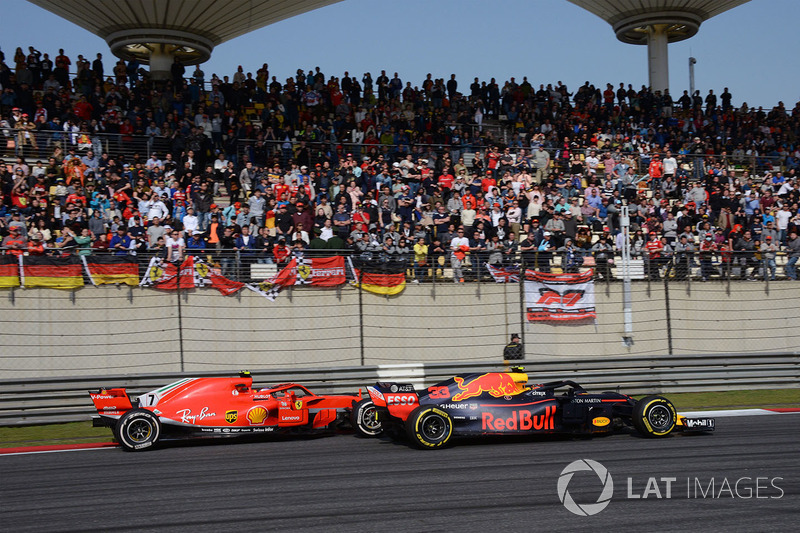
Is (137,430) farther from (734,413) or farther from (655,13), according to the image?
(655,13)

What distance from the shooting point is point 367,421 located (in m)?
12.1

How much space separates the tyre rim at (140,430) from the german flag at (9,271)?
230 inches

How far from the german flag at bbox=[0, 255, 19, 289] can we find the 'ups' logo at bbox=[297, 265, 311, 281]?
5.26 metres

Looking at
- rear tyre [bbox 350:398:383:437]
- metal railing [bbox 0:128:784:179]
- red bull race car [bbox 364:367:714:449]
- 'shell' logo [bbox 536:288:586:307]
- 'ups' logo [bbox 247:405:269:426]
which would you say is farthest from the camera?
metal railing [bbox 0:128:784:179]

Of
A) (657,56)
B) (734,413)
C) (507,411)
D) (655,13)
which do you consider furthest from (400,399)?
(655,13)

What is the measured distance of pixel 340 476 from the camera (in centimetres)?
907

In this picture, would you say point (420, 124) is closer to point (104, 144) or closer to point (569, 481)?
point (104, 144)

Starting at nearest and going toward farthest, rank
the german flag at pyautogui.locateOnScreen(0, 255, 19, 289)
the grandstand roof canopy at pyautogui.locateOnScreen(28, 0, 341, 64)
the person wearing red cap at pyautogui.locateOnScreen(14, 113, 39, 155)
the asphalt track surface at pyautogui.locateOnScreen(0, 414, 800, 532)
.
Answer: the asphalt track surface at pyautogui.locateOnScreen(0, 414, 800, 532), the german flag at pyautogui.locateOnScreen(0, 255, 19, 289), the person wearing red cap at pyautogui.locateOnScreen(14, 113, 39, 155), the grandstand roof canopy at pyautogui.locateOnScreen(28, 0, 341, 64)

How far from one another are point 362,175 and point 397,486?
1368 cm

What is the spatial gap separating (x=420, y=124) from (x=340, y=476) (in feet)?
56.7

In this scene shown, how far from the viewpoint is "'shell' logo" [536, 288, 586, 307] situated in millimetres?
18234

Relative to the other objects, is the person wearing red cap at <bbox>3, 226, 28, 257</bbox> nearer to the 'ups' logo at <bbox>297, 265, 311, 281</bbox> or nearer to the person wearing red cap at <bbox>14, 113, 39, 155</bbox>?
the person wearing red cap at <bbox>14, 113, 39, 155</bbox>

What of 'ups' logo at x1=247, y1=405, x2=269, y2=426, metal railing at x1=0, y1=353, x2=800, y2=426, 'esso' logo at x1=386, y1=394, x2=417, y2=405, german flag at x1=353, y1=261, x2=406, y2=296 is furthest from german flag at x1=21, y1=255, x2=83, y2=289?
'esso' logo at x1=386, y1=394, x2=417, y2=405

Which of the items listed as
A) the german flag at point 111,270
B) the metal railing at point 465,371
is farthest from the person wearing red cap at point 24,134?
the metal railing at point 465,371
